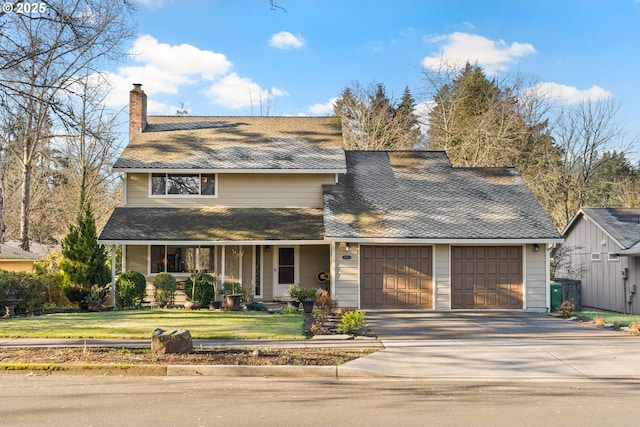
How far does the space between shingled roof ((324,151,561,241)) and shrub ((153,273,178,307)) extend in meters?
5.66

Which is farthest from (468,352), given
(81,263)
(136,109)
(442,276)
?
(136,109)

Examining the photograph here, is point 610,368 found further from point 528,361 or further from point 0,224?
point 0,224

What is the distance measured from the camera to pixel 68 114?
45.1ft

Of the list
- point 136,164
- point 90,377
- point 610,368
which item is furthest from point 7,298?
point 610,368

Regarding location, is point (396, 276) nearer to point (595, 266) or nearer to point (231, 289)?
point (231, 289)

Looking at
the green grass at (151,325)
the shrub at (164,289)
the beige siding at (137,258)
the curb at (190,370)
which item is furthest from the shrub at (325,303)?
the curb at (190,370)

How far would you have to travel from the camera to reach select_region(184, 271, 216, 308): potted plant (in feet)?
70.1

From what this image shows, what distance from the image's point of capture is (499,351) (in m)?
12.2

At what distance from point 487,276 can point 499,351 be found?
29.2 feet

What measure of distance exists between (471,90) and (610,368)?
36.4 meters

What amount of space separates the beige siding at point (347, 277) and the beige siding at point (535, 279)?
18.0 feet

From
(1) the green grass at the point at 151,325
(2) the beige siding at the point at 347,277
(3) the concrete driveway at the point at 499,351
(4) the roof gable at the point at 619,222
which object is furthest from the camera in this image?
(4) the roof gable at the point at 619,222

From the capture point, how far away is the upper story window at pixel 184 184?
24.0 metres

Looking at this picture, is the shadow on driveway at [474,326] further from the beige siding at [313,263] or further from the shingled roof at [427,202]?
the beige siding at [313,263]
